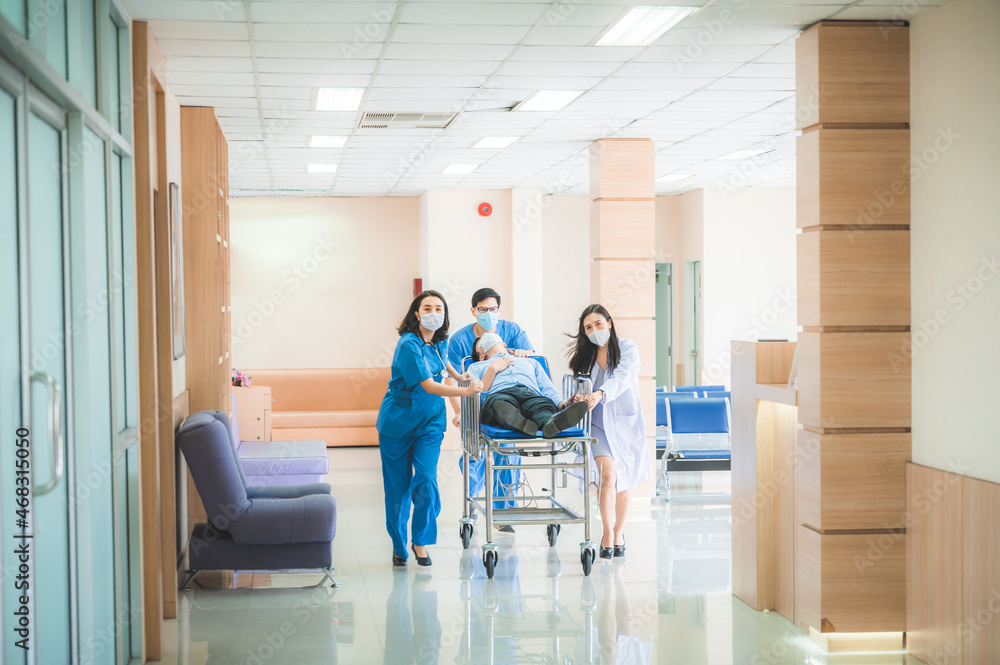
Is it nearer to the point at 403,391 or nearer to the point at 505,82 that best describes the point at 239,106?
the point at 505,82

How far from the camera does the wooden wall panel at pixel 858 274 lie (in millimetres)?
4293

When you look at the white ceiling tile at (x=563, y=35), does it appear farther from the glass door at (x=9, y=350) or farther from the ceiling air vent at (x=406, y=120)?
the glass door at (x=9, y=350)

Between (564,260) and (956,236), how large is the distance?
8755mm

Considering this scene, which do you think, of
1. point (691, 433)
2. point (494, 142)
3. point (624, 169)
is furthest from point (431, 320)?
point (691, 433)

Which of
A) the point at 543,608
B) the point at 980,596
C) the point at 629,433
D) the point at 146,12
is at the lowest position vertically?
the point at 543,608

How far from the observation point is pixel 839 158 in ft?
14.1

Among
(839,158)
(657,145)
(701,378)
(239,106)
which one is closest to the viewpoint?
(839,158)

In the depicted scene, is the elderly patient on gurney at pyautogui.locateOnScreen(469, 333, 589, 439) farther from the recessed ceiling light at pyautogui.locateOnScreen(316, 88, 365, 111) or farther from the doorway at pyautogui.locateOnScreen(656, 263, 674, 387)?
the doorway at pyautogui.locateOnScreen(656, 263, 674, 387)

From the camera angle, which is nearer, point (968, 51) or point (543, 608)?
point (968, 51)

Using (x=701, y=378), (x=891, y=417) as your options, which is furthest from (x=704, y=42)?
(x=701, y=378)

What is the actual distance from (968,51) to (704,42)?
4.72 feet

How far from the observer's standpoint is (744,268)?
39.4ft

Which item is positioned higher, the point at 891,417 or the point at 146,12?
the point at 146,12

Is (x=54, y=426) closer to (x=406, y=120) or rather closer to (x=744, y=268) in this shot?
(x=406, y=120)
